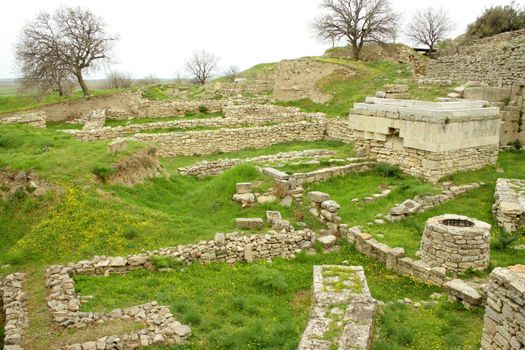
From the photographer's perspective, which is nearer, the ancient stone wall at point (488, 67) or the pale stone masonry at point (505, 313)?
the pale stone masonry at point (505, 313)

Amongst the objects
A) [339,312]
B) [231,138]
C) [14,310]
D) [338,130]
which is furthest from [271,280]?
[338,130]

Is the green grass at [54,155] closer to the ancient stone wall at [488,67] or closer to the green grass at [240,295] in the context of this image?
the green grass at [240,295]

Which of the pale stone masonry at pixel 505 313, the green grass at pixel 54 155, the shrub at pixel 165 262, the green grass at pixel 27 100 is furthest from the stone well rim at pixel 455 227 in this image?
the green grass at pixel 27 100

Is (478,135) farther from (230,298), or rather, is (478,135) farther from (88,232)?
(88,232)

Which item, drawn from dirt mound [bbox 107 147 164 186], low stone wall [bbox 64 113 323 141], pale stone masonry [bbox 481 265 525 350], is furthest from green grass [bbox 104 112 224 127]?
pale stone masonry [bbox 481 265 525 350]

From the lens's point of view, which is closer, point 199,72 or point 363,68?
point 363,68

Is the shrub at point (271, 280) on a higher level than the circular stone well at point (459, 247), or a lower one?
lower

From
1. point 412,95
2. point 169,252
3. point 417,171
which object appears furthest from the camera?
point 412,95

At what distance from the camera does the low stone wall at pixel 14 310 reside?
19.7ft

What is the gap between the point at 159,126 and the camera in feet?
63.4

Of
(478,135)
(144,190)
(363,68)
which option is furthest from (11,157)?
(363,68)

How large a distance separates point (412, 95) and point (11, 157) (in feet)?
51.6

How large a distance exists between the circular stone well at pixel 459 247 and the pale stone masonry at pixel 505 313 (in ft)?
7.45

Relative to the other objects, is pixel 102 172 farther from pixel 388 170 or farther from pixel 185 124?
pixel 185 124
